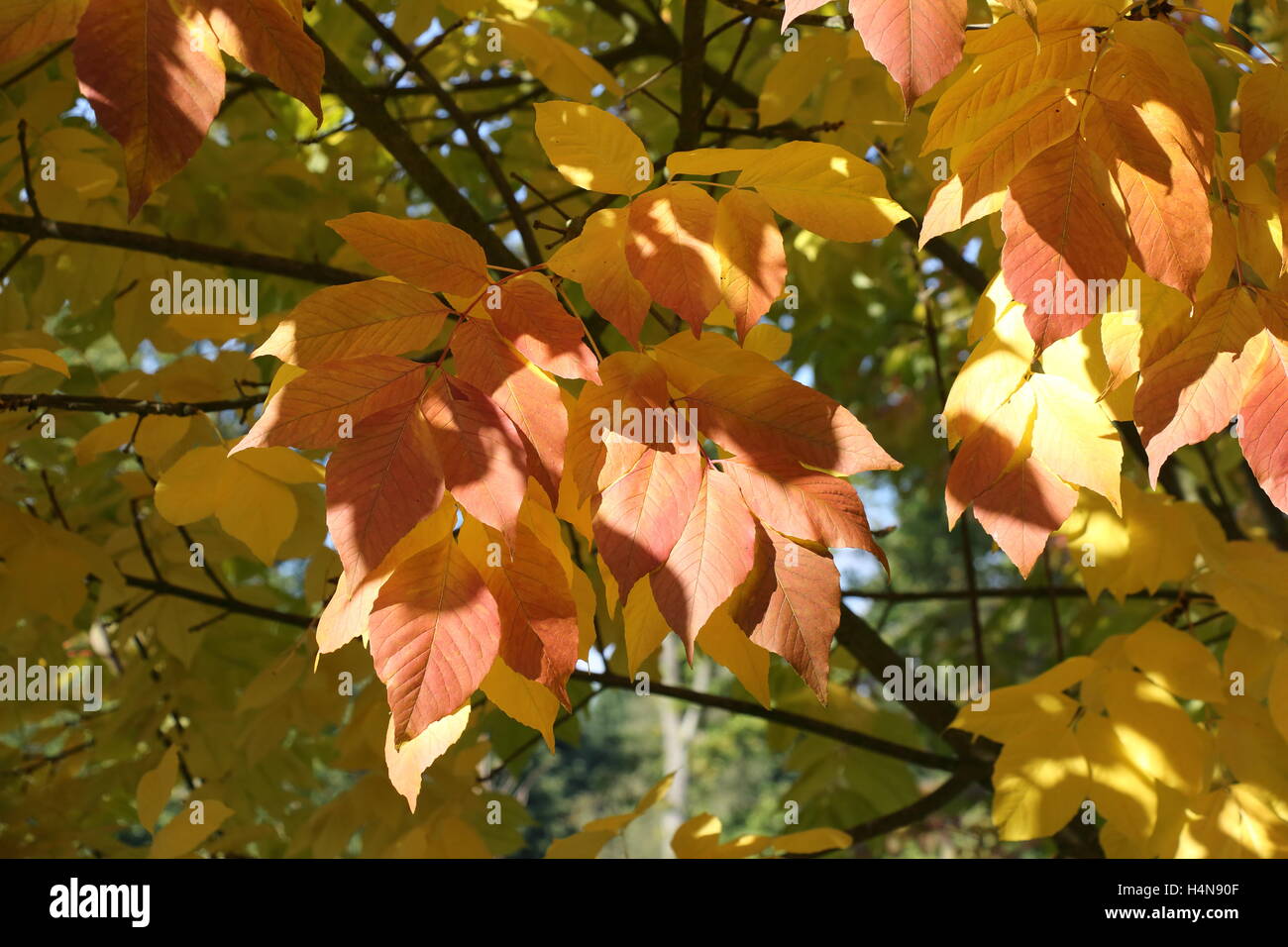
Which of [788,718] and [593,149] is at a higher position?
[593,149]

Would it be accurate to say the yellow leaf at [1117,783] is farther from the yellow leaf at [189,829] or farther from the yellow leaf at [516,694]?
the yellow leaf at [189,829]

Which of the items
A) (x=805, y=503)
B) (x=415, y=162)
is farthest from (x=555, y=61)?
(x=805, y=503)

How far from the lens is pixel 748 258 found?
0.99 m

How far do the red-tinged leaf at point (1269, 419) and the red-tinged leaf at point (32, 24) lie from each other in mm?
1039

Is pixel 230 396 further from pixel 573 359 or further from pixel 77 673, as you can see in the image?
pixel 573 359

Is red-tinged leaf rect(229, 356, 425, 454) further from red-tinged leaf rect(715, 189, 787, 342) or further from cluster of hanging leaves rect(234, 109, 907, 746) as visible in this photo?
red-tinged leaf rect(715, 189, 787, 342)

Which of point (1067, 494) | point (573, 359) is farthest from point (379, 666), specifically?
point (1067, 494)

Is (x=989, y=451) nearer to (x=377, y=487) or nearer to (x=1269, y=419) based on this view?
(x=1269, y=419)

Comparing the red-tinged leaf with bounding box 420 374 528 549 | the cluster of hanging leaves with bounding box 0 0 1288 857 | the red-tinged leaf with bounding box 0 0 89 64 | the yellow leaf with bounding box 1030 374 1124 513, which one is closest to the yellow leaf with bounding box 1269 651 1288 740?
the cluster of hanging leaves with bounding box 0 0 1288 857

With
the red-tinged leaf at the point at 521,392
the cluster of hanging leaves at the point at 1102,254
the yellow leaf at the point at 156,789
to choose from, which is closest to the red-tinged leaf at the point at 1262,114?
the cluster of hanging leaves at the point at 1102,254

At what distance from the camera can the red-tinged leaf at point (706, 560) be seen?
0.83 m

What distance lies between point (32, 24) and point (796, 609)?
77 cm
